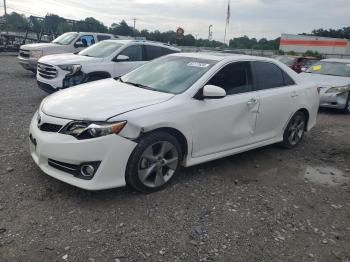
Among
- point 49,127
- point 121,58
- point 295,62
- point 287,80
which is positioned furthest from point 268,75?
point 295,62

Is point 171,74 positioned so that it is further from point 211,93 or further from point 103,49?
point 103,49

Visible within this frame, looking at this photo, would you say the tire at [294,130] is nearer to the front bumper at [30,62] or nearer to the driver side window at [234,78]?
the driver side window at [234,78]

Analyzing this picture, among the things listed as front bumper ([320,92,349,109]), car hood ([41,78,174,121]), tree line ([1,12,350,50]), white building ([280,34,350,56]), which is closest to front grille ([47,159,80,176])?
car hood ([41,78,174,121])

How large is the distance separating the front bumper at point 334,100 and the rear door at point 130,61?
5.07 metres

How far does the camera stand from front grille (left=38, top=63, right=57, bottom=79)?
29.2 feet

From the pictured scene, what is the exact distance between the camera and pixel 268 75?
565 centimetres

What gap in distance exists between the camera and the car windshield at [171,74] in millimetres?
4676

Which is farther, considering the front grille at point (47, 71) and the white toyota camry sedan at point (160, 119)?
the front grille at point (47, 71)

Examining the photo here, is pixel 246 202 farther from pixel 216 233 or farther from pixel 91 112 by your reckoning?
pixel 91 112

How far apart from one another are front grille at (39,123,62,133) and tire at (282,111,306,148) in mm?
3813

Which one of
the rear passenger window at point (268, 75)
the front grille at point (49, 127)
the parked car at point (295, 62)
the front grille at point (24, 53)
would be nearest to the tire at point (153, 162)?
the front grille at point (49, 127)

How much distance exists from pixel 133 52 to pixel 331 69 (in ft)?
20.2

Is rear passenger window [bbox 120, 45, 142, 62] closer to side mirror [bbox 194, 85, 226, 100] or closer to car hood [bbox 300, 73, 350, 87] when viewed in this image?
car hood [bbox 300, 73, 350, 87]

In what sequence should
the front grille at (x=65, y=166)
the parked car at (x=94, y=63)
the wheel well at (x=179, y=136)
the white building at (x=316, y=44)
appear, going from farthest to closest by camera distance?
the white building at (x=316, y=44)
the parked car at (x=94, y=63)
the wheel well at (x=179, y=136)
the front grille at (x=65, y=166)
